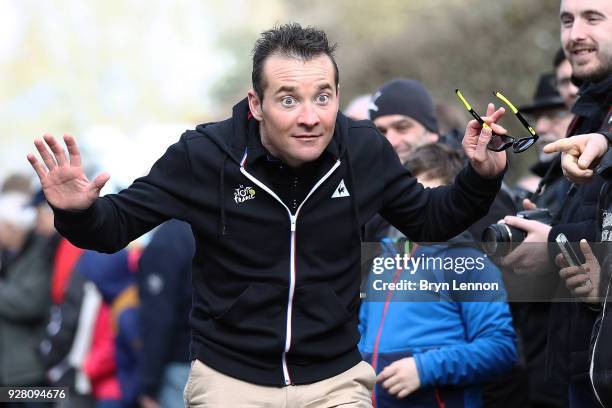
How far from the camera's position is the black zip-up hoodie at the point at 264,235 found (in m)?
4.79

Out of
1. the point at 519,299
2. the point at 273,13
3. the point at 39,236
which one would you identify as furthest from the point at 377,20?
the point at 519,299

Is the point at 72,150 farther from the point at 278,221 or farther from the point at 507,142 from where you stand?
the point at 507,142

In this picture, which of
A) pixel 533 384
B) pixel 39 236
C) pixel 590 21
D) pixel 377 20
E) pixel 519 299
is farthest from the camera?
pixel 377 20

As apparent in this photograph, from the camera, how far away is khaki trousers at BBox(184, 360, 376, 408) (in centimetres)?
479

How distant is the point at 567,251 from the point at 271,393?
4.69 feet

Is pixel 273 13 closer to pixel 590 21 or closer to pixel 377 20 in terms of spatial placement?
pixel 377 20

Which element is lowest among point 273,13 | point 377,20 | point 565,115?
point 565,115

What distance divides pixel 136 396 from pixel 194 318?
13.7 ft

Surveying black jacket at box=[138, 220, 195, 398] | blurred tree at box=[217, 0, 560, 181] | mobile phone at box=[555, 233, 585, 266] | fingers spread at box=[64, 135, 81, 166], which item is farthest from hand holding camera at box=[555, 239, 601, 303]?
blurred tree at box=[217, 0, 560, 181]

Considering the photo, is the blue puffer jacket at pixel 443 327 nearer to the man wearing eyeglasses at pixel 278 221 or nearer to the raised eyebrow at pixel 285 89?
the man wearing eyeglasses at pixel 278 221

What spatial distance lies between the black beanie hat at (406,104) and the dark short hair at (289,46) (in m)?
2.15

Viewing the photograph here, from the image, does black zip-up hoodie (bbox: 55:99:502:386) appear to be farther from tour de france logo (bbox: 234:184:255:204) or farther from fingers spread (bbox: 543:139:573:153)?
fingers spread (bbox: 543:139:573:153)

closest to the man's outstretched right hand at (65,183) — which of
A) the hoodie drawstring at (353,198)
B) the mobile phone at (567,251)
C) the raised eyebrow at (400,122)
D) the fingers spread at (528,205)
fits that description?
the hoodie drawstring at (353,198)

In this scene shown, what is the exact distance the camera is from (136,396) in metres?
8.96
